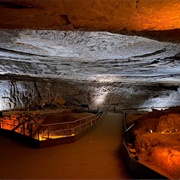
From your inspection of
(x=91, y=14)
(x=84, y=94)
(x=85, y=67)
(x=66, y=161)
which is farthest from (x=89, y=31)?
(x=84, y=94)

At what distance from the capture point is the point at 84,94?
2469 cm

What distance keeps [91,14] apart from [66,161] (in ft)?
16.6

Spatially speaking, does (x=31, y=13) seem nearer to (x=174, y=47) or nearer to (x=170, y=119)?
(x=174, y=47)

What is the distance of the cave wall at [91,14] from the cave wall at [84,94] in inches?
644

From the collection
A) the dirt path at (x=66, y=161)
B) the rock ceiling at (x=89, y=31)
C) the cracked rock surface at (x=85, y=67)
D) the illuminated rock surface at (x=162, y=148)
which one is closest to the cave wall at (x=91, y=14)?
the rock ceiling at (x=89, y=31)

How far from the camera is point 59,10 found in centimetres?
365

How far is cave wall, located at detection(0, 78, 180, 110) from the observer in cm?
2025

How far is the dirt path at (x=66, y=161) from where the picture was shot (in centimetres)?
614

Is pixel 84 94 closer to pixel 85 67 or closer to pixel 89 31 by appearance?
pixel 85 67

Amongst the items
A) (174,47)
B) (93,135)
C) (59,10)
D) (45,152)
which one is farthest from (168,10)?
(93,135)

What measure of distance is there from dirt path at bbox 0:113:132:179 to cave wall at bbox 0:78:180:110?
10.4 metres

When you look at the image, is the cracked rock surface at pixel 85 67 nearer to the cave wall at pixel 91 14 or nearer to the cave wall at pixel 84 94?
the cave wall at pixel 84 94

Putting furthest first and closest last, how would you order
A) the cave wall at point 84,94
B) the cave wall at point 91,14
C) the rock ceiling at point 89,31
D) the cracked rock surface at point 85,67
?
the cave wall at point 84,94 < the cracked rock surface at point 85,67 < the rock ceiling at point 89,31 < the cave wall at point 91,14

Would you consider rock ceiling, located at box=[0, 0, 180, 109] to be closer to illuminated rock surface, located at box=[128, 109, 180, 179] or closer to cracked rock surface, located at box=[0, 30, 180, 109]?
cracked rock surface, located at box=[0, 30, 180, 109]
